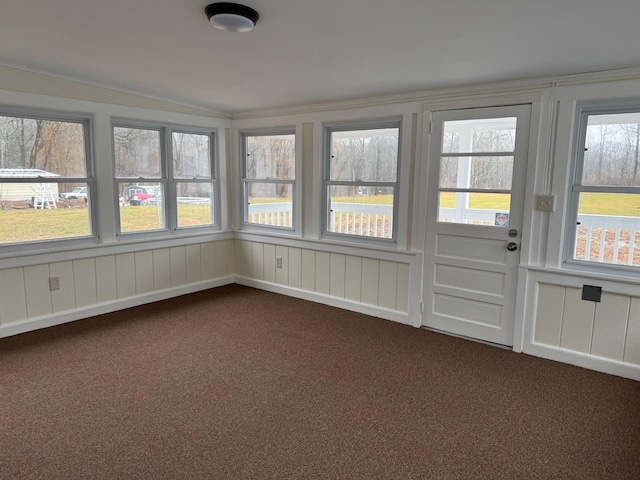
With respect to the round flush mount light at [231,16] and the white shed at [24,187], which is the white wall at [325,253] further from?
the round flush mount light at [231,16]

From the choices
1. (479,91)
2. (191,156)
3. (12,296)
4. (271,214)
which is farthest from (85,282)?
(479,91)

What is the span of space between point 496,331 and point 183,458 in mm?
2685

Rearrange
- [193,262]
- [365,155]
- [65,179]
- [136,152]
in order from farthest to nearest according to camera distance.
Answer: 1. [193,262]
2. [136,152]
3. [365,155]
4. [65,179]

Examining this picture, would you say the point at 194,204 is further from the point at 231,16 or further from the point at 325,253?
the point at 231,16

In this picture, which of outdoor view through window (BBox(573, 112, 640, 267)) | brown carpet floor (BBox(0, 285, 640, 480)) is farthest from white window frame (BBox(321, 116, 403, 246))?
outdoor view through window (BBox(573, 112, 640, 267))

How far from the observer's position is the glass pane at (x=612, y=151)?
295 cm

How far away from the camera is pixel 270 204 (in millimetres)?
5082

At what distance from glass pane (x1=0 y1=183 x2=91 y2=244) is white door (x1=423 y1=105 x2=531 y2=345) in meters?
3.30

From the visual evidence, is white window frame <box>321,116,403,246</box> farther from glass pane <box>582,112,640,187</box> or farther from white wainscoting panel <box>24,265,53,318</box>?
white wainscoting panel <box>24,265,53,318</box>

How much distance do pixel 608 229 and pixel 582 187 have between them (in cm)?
36

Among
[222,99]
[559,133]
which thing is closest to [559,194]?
[559,133]

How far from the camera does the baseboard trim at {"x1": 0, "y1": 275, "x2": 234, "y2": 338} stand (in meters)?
3.61

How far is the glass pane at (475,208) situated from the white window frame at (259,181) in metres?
1.74

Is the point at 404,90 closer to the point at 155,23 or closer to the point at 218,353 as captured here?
the point at 155,23
